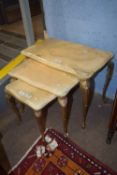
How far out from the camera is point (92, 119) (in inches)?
61.5

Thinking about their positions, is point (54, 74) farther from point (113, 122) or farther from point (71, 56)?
point (113, 122)

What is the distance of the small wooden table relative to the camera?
121 cm

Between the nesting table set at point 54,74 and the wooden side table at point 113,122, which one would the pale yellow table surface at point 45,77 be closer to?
the nesting table set at point 54,74

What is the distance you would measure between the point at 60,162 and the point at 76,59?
69 cm

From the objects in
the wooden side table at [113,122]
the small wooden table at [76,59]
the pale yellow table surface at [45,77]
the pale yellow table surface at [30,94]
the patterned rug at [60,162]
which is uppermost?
the small wooden table at [76,59]

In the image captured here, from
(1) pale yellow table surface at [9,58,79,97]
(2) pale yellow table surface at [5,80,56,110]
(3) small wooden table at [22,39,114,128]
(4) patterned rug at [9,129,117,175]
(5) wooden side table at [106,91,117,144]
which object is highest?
(3) small wooden table at [22,39,114,128]

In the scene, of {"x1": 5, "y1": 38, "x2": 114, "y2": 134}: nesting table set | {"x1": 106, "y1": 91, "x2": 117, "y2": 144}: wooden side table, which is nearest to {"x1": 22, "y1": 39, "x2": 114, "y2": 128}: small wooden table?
{"x1": 5, "y1": 38, "x2": 114, "y2": 134}: nesting table set

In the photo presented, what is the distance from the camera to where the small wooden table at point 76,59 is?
1.21 meters

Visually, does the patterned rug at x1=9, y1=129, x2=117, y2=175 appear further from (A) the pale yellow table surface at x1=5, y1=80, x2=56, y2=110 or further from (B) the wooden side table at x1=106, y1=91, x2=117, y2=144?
(A) the pale yellow table surface at x1=5, y1=80, x2=56, y2=110

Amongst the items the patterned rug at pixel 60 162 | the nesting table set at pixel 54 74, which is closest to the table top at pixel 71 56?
the nesting table set at pixel 54 74

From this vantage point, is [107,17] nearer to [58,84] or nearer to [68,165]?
[58,84]

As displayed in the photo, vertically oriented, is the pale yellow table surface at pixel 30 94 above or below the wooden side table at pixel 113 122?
above

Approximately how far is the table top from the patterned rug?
526 millimetres

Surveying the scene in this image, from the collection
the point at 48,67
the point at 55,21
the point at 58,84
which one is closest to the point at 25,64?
the point at 48,67
